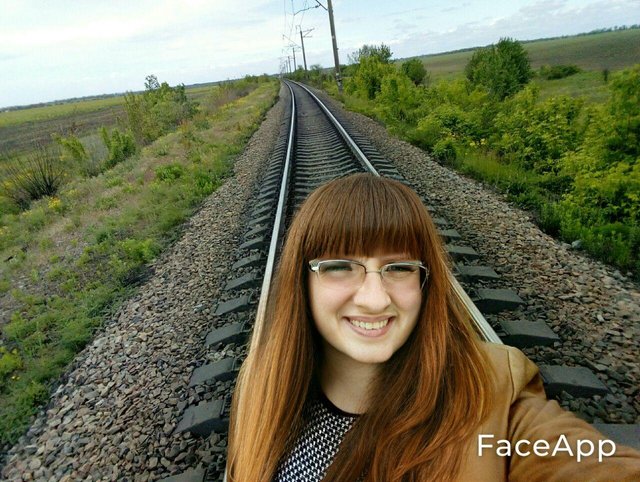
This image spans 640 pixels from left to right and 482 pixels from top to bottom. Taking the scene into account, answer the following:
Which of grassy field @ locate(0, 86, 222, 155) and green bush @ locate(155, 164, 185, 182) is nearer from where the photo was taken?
green bush @ locate(155, 164, 185, 182)

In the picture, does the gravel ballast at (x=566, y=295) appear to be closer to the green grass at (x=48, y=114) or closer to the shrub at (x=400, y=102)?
the shrub at (x=400, y=102)

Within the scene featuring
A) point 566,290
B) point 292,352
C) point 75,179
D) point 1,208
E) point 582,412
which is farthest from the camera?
point 75,179

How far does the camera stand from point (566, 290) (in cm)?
356

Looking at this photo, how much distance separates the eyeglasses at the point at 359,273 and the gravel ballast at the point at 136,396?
5.56 feet

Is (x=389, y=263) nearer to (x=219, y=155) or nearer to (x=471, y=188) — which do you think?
(x=471, y=188)

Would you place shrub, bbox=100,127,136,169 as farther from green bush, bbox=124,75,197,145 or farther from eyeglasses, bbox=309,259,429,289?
eyeglasses, bbox=309,259,429,289

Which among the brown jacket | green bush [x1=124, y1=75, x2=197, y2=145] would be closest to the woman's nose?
the brown jacket

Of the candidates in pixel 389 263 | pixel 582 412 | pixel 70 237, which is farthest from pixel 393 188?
pixel 70 237

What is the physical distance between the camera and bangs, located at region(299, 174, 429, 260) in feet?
4.11

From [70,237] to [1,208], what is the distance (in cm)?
753

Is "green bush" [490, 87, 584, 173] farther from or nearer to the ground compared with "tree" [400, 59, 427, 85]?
nearer to the ground

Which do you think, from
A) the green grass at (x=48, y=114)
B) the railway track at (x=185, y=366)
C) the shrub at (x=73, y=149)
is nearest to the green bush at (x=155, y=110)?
the shrub at (x=73, y=149)

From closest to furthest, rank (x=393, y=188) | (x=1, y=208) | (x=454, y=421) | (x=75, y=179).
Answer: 1. (x=454, y=421)
2. (x=393, y=188)
3. (x=1, y=208)
4. (x=75, y=179)

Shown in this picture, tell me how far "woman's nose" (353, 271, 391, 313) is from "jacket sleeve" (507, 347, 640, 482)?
1.42ft
